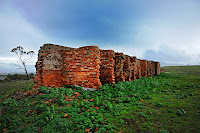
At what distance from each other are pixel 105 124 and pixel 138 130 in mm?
980

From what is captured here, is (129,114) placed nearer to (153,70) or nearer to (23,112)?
(23,112)

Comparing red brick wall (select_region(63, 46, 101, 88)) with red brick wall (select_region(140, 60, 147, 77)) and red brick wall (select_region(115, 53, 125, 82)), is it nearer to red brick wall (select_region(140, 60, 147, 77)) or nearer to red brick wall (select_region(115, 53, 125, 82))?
red brick wall (select_region(115, 53, 125, 82))

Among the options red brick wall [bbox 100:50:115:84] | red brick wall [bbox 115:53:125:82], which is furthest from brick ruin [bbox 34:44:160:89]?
red brick wall [bbox 115:53:125:82]

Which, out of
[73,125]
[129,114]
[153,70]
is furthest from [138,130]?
[153,70]

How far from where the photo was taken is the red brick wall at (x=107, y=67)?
774 centimetres

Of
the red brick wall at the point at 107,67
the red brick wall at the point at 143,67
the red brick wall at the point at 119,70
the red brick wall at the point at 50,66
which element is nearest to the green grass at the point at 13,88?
the red brick wall at the point at 50,66

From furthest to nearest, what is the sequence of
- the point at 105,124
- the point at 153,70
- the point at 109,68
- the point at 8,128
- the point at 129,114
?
the point at 153,70, the point at 109,68, the point at 129,114, the point at 105,124, the point at 8,128

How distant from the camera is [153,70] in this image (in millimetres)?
18844

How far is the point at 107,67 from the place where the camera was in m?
7.83

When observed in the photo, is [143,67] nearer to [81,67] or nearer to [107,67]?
[107,67]

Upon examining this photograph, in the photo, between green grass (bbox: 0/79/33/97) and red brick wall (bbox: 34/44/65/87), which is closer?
red brick wall (bbox: 34/44/65/87)

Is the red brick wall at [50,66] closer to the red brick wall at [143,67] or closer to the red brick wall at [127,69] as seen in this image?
the red brick wall at [127,69]

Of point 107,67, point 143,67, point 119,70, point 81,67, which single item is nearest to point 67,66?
point 81,67

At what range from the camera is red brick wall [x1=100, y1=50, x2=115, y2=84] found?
7.74 meters
